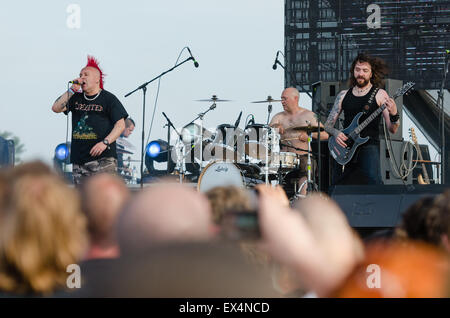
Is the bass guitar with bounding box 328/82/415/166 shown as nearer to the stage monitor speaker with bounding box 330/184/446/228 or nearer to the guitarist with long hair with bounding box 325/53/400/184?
the guitarist with long hair with bounding box 325/53/400/184

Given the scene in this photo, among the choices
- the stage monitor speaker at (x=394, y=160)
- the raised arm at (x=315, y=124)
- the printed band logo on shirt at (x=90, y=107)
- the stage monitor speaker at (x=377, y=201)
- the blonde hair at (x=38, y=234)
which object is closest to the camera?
the blonde hair at (x=38, y=234)

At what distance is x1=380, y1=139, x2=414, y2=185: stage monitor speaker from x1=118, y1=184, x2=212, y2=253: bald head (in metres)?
6.08

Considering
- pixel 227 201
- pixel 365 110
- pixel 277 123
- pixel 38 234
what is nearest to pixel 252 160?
pixel 277 123

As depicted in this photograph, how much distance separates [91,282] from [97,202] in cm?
30

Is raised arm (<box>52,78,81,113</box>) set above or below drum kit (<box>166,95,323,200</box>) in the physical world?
above

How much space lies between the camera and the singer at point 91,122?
600 centimetres

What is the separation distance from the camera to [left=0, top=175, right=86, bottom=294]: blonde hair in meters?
1.52

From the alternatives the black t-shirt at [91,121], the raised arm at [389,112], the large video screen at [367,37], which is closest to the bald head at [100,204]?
the black t-shirt at [91,121]

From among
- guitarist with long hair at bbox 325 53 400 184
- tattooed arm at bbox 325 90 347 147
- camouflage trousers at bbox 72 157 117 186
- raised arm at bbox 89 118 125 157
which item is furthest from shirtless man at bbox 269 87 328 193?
camouflage trousers at bbox 72 157 117 186

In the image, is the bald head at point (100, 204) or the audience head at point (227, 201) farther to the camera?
the bald head at point (100, 204)

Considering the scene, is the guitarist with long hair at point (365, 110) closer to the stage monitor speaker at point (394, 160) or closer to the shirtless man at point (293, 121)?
the stage monitor speaker at point (394, 160)

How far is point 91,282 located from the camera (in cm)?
154
